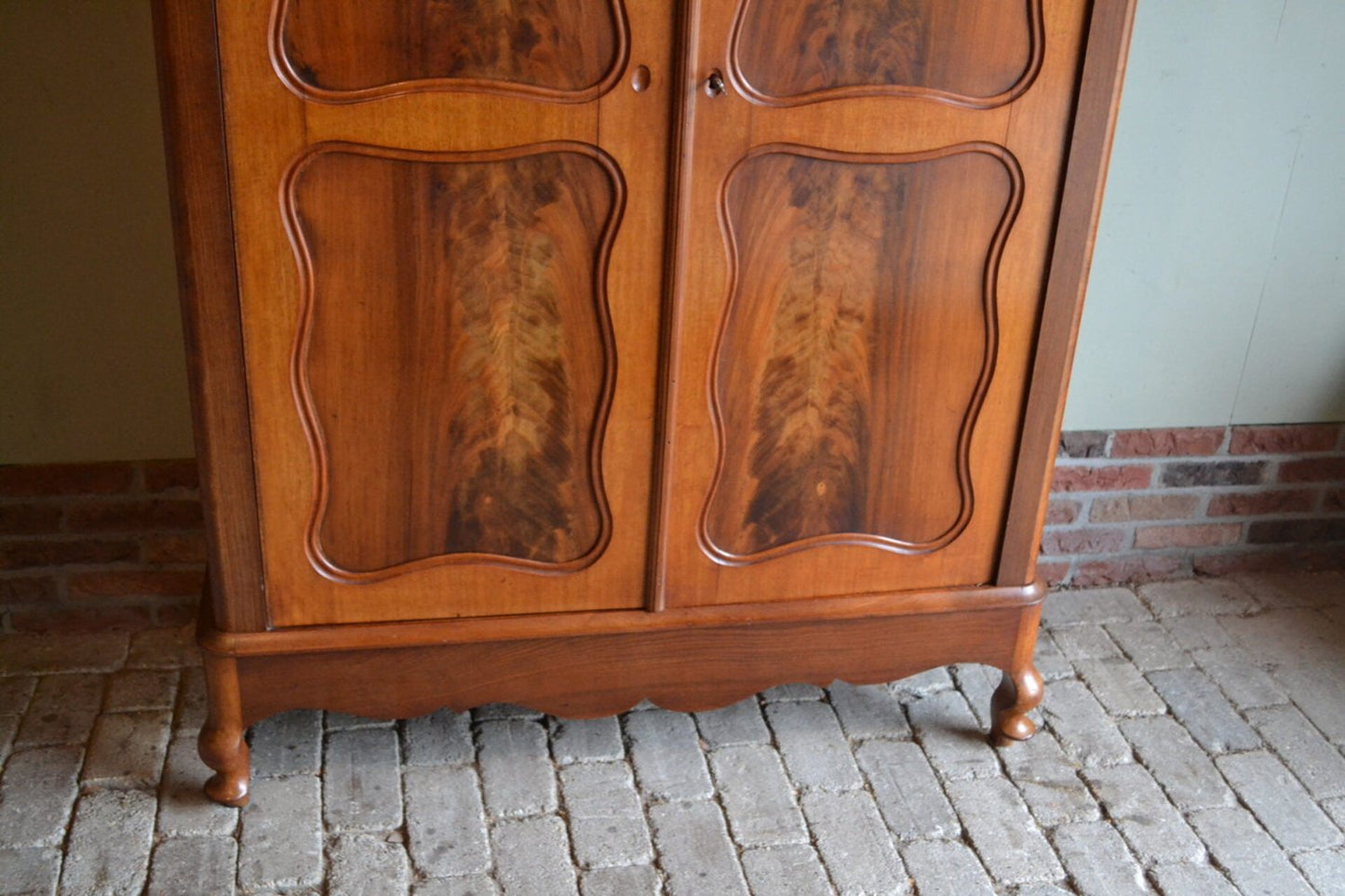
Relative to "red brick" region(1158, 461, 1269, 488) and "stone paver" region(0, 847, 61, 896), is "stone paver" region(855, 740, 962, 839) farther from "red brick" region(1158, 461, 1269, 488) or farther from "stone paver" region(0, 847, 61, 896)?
"stone paver" region(0, 847, 61, 896)

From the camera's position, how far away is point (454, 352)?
1.84 metres

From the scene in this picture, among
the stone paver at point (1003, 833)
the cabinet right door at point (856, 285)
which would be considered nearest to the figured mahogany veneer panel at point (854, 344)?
→ the cabinet right door at point (856, 285)

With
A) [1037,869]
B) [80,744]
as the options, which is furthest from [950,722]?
[80,744]

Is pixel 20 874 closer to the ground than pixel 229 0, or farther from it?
closer to the ground

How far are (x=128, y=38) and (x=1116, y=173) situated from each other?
5.94 feet

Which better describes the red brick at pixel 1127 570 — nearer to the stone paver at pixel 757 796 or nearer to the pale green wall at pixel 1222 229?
the pale green wall at pixel 1222 229

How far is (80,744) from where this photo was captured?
7.17 ft

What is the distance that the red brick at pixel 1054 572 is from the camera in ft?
9.25

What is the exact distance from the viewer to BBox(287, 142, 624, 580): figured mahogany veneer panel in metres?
1.74

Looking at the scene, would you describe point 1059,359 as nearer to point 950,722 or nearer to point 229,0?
Answer: point 950,722

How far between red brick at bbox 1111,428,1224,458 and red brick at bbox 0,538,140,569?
2033 millimetres

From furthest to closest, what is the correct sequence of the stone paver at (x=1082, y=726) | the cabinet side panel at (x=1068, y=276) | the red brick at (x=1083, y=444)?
the red brick at (x=1083, y=444) → the stone paver at (x=1082, y=726) → the cabinet side panel at (x=1068, y=276)

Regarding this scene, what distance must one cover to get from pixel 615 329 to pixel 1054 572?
1.41 meters

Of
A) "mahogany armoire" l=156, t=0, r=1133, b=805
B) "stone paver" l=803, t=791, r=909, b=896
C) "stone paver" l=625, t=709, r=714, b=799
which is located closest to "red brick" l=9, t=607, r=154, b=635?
"mahogany armoire" l=156, t=0, r=1133, b=805
